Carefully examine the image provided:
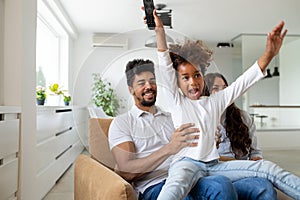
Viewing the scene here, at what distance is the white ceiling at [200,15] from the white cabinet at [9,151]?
2370 mm

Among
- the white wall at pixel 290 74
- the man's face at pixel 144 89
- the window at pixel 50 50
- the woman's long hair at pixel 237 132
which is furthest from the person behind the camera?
the white wall at pixel 290 74

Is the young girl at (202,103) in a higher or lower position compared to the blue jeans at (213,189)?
A: higher

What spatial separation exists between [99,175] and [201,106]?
0.43 m

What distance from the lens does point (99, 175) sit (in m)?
1.08

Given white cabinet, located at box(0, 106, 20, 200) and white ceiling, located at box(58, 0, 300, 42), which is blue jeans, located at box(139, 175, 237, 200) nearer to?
white cabinet, located at box(0, 106, 20, 200)

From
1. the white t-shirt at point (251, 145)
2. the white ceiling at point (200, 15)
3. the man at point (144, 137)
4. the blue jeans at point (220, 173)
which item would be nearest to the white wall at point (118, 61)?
the man at point (144, 137)

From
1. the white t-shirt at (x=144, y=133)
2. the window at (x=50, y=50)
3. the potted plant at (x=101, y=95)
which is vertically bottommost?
the white t-shirt at (x=144, y=133)

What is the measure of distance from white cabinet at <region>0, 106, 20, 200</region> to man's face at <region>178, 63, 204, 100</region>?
0.96 metres

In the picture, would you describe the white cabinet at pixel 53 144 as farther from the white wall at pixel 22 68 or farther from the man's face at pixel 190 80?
the man's face at pixel 190 80

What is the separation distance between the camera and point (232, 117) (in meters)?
1.60

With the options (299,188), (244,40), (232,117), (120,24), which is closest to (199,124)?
(299,188)

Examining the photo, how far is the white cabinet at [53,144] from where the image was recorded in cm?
243

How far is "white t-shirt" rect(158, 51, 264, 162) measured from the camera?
1085 mm

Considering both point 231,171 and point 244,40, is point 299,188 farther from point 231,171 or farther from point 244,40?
point 244,40
